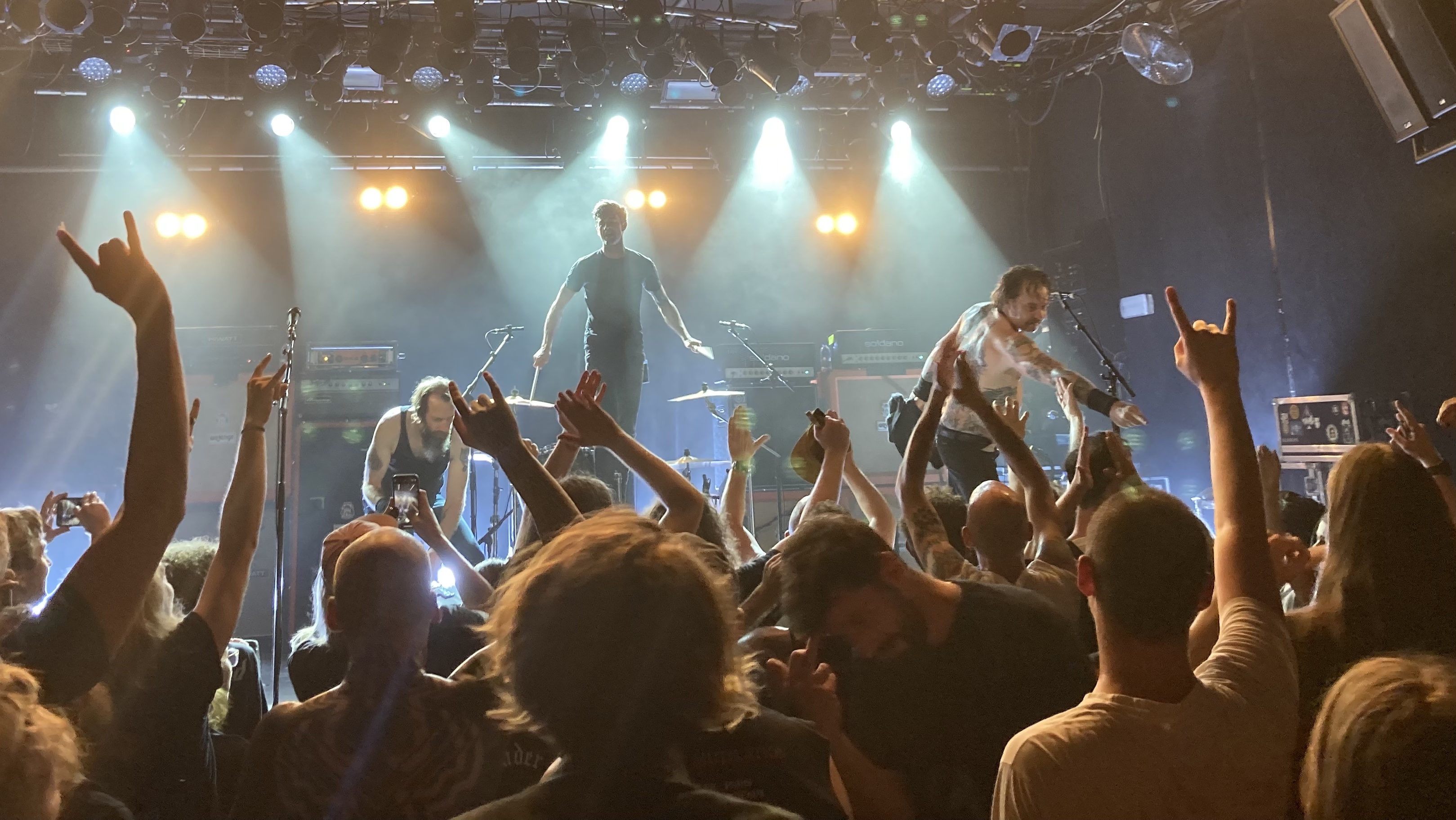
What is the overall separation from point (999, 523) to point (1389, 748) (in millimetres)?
1387

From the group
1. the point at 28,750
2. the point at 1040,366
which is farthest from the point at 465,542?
the point at 28,750

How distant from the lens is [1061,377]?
13.7 ft

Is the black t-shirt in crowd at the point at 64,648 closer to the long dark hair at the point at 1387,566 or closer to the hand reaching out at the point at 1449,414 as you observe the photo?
the long dark hair at the point at 1387,566

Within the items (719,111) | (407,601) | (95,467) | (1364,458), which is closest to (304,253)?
(95,467)

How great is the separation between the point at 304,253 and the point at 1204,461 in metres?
8.58

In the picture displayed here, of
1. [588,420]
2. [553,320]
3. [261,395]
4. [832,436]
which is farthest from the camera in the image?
[553,320]

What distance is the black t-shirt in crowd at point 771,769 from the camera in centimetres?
135

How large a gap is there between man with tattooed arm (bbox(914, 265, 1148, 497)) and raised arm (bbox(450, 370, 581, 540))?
113 inches

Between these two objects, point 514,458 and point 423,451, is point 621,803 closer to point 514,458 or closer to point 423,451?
point 514,458

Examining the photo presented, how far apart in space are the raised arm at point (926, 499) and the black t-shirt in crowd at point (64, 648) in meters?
1.75

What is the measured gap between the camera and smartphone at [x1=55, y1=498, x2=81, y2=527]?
2593mm

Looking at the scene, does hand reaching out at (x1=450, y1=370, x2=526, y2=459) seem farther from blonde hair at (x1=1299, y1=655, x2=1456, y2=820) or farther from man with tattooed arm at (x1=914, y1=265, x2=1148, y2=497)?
man with tattooed arm at (x1=914, y1=265, x2=1148, y2=497)

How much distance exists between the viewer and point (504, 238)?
9.62 m

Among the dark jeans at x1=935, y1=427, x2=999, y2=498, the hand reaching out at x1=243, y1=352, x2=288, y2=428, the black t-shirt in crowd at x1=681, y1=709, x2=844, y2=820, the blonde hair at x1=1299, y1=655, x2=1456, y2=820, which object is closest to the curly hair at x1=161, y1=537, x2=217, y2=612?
the hand reaching out at x1=243, y1=352, x2=288, y2=428
